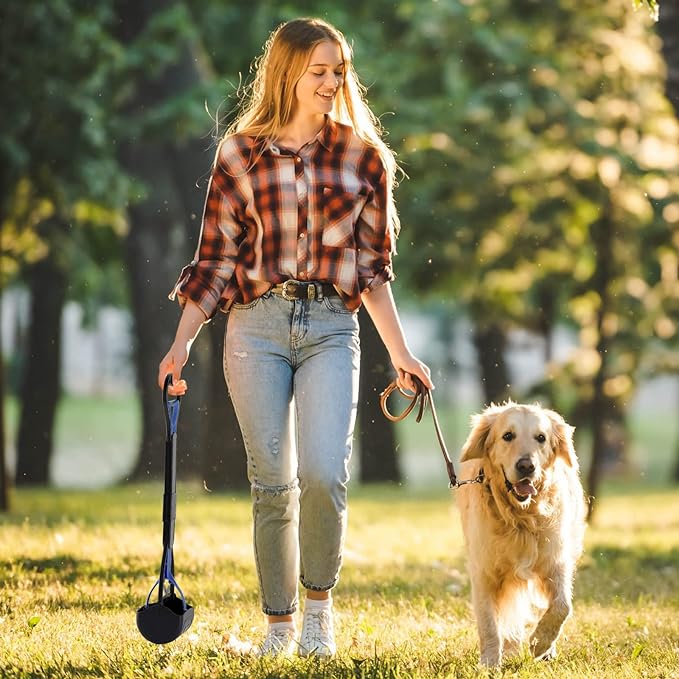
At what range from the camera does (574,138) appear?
49.2ft

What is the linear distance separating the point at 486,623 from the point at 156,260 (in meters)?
13.7

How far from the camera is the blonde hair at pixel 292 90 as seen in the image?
4.93m

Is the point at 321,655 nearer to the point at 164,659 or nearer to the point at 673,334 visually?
the point at 164,659

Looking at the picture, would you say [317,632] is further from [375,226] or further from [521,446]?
[375,226]

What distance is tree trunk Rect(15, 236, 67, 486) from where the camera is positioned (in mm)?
18828

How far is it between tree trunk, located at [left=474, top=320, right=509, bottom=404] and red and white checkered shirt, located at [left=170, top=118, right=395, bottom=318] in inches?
585

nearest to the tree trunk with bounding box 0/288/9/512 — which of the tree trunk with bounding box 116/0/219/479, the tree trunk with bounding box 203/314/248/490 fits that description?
the tree trunk with bounding box 203/314/248/490

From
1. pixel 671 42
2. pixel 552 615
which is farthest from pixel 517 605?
pixel 671 42

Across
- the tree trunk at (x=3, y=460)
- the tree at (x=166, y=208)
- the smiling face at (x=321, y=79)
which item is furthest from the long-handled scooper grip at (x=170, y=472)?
the tree trunk at (x=3, y=460)

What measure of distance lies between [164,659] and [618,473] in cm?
3054

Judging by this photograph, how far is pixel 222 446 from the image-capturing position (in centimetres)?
1534

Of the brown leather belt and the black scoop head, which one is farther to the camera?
the brown leather belt

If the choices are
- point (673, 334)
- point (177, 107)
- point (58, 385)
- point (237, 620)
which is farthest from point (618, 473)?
point (237, 620)

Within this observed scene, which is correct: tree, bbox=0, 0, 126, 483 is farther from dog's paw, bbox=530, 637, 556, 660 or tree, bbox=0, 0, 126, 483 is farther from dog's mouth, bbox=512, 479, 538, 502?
dog's paw, bbox=530, 637, 556, 660
